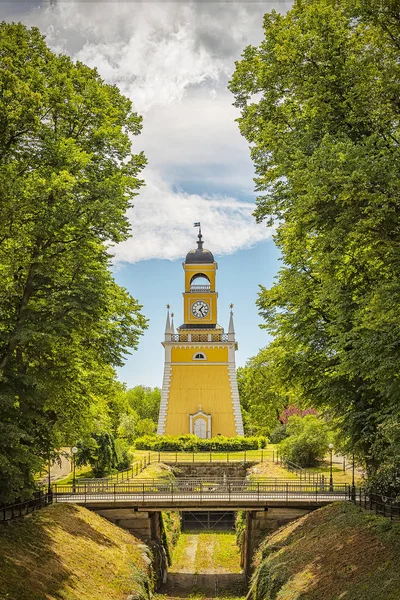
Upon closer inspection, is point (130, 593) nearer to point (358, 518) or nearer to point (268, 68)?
point (358, 518)

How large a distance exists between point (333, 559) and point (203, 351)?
36.3 m

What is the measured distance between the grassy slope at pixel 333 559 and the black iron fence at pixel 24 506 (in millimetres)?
7636

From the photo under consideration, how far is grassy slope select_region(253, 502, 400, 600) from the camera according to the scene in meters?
13.2

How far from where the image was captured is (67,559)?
16.1m

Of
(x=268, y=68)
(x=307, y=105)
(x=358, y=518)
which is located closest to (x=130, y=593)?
(x=358, y=518)

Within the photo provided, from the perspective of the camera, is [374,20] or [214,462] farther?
[214,462]

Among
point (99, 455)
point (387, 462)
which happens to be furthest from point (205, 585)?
point (99, 455)

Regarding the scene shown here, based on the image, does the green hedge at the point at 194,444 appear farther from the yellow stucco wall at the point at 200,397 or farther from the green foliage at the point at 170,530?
the green foliage at the point at 170,530

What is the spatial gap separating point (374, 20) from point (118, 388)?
1594 centimetres

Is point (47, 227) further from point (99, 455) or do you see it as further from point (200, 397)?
point (200, 397)

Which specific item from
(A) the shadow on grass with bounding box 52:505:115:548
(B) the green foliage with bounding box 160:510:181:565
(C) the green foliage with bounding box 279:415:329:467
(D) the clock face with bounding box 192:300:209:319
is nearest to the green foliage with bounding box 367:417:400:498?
(A) the shadow on grass with bounding box 52:505:115:548

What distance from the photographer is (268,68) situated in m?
16.2

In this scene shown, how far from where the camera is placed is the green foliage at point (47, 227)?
1410 centimetres

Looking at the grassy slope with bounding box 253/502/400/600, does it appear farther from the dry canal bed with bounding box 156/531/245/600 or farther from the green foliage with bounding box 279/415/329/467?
the green foliage with bounding box 279/415/329/467
